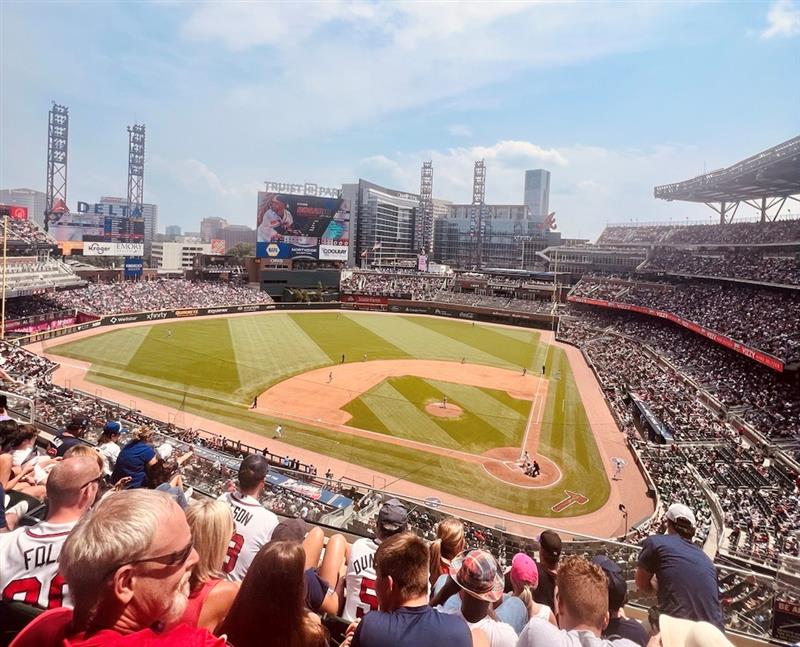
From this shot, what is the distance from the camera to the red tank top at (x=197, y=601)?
9.83 ft

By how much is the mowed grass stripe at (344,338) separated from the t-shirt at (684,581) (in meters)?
38.1

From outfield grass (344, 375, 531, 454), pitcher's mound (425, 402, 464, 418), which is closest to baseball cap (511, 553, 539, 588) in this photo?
outfield grass (344, 375, 531, 454)

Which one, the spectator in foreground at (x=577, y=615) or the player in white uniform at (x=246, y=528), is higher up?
the spectator in foreground at (x=577, y=615)

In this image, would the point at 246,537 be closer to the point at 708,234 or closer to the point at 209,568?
the point at 209,568

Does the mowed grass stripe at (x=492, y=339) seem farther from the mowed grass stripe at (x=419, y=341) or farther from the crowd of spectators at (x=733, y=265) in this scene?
the crowd of spectators at (x=733, y=265)

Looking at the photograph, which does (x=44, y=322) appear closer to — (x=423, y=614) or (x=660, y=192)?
(x=423, y=614)

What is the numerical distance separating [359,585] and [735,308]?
45031mm

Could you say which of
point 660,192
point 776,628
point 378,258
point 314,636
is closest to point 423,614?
point 314,636

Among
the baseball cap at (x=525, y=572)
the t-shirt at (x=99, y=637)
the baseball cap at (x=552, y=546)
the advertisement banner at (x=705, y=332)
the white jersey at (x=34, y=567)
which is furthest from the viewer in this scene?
the advertisement banner at (x=705, y=332)

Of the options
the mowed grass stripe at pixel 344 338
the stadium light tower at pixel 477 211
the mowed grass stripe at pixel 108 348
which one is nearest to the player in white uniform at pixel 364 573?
the mowed grass stripe at pixel 108 348

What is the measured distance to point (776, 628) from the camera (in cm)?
604

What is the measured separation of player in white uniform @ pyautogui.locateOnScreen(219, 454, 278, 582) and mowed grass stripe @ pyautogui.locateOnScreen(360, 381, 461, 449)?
21.1m

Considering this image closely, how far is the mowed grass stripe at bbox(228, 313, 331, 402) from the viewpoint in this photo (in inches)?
1415

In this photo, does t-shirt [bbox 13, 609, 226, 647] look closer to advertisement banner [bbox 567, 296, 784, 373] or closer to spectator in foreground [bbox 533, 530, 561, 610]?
spectator in foreground [bbox 533, 530, 561, 610]
